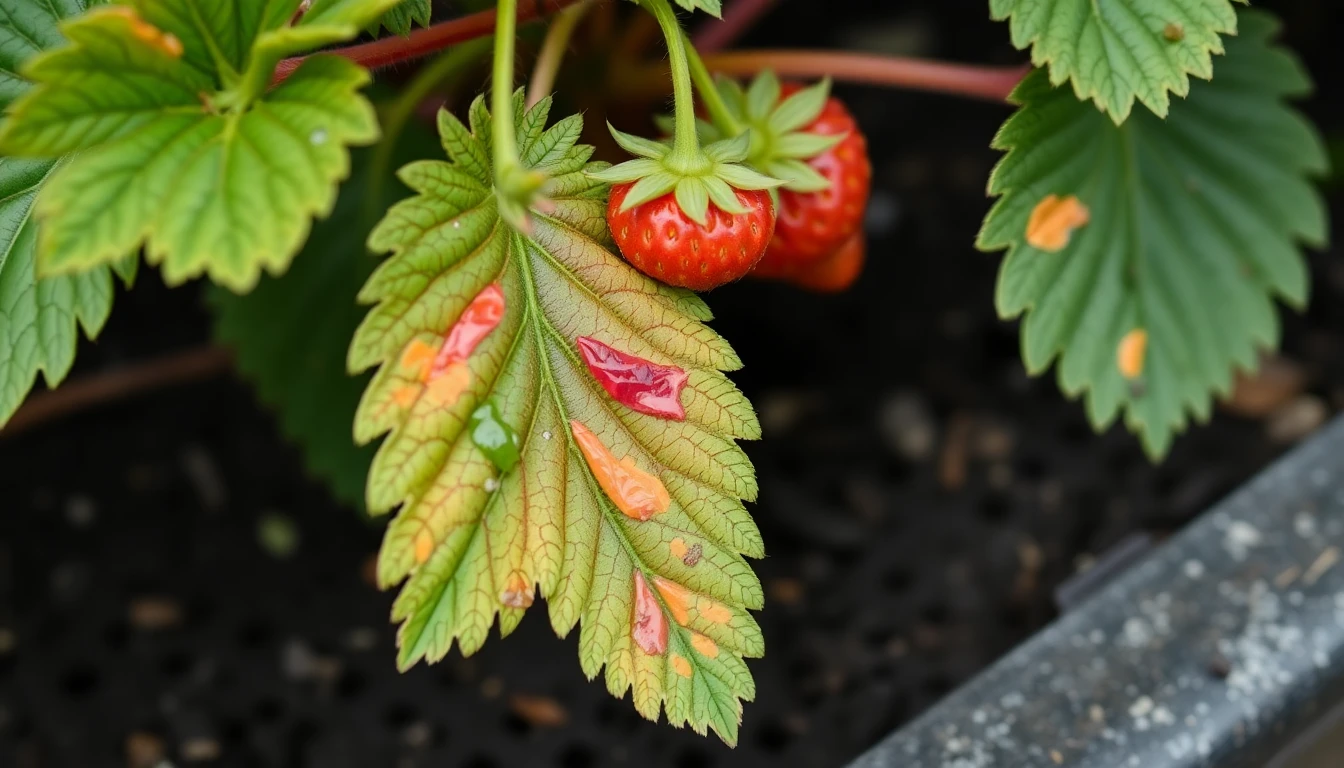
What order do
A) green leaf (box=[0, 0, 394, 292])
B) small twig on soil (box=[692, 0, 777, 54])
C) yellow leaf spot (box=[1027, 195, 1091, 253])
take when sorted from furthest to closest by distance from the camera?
small twig on soil (box=[692, 0, 777, 54]) → yellow leaf spot (box=[1027, 195, 1091, 253]) → green leaf (box=[0, 0, 394, 292])

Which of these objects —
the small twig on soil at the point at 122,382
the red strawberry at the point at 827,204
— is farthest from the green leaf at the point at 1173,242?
the small twig on soil at the point at 122,382

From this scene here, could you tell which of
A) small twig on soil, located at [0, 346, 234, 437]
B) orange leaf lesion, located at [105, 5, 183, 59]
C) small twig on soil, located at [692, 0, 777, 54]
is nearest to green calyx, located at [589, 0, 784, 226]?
orange leaf lesion, located at [105, 5, 183, 59]

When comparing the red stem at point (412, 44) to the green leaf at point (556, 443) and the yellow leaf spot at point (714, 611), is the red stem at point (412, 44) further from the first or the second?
the yellow leaf spot at point (714, 611)

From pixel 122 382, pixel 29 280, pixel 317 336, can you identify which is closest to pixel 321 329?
pixel 317 336

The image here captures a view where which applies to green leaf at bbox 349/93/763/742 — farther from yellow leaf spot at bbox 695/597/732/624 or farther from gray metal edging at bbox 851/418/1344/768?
gray metal edging at bbox 851/418/1344/768

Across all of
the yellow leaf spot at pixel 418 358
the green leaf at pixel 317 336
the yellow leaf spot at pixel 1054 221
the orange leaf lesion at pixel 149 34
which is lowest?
the green leaf at pixel 317 336

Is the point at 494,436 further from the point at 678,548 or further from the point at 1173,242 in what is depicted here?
the point at 1173,242

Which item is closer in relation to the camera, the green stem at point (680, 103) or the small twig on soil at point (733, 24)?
the green stem at point (680, 103)

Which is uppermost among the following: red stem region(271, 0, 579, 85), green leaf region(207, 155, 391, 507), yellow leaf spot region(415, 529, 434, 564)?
red stem region(271, 0, 579, 85)
